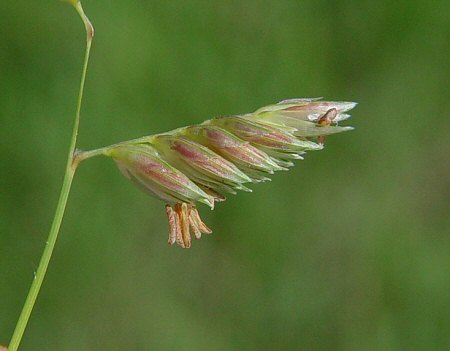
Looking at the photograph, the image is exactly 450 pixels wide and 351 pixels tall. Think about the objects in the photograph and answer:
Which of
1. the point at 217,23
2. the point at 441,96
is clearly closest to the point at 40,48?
the point at 217,23

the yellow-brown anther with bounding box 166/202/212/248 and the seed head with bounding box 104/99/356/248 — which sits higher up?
the seed head with bounding box 104/99/356/248

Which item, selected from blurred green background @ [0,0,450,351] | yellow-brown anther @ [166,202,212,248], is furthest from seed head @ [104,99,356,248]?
blurred green background @ [0,0,450,351]

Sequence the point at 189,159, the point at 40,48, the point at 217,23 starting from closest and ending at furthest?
the point at 189,159
the point at 40,48
the point at 217,23

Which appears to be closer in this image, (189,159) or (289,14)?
(189,159)

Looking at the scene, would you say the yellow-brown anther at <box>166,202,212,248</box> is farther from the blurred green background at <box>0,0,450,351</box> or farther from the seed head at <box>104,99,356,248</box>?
the blurred green background at <box>0,0,450,351</box>

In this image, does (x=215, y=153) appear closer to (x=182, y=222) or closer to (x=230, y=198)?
(x=182, y=222)

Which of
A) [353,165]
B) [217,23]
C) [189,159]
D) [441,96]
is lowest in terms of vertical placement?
[189,159]

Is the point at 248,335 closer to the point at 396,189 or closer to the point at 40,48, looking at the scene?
the point at 396,189

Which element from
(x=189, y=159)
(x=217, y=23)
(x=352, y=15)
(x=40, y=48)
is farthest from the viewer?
(x=352, y=15)

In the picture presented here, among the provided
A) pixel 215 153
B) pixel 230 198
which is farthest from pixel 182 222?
pixel 230 198

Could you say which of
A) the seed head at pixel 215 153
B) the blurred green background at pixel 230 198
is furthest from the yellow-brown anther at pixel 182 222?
the blurred green background at pixel 230 198
